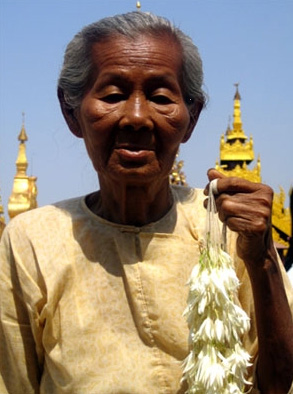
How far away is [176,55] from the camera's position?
1.73 metres

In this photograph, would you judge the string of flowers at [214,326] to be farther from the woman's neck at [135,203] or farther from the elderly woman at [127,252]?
the woman's neck at [135,203]

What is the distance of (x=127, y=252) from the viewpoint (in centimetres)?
175

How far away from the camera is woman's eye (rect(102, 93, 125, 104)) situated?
5.41 ft

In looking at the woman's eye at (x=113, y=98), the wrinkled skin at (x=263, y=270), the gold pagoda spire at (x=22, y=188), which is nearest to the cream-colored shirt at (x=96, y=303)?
the wrinkled skin at (x=263, y=270)

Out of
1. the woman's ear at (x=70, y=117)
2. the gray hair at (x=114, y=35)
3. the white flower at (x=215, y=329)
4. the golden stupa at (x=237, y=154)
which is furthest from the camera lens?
the golden stupa at (x=237, y=154)

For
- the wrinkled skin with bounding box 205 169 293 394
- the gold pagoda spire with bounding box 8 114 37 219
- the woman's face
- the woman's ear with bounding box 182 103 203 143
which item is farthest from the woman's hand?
the gold pagoda spire with bounding box 8 114 37 219

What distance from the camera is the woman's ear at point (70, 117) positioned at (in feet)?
5.99

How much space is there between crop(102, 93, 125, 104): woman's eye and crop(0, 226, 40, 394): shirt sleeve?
0.44m

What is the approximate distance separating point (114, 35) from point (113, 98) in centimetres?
16

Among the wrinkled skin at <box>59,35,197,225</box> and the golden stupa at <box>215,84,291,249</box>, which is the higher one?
the wrinkled skin at <box>59,35,197,225</box>

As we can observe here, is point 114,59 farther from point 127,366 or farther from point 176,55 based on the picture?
point 127,366

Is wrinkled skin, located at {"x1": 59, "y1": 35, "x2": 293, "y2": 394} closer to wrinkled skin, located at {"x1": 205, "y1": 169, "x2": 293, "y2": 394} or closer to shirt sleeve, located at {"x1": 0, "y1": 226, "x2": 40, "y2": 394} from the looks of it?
wrinkled skin, located at {"x1": 205, "y1": 169, "x2": 293, "y2": 394}

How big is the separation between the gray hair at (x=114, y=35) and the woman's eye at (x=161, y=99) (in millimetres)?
90

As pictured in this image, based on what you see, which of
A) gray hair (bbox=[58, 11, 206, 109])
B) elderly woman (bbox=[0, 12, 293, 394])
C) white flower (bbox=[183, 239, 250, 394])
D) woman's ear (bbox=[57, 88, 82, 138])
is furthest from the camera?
woman's ear (bbox=[57, 88, 82, 138])
